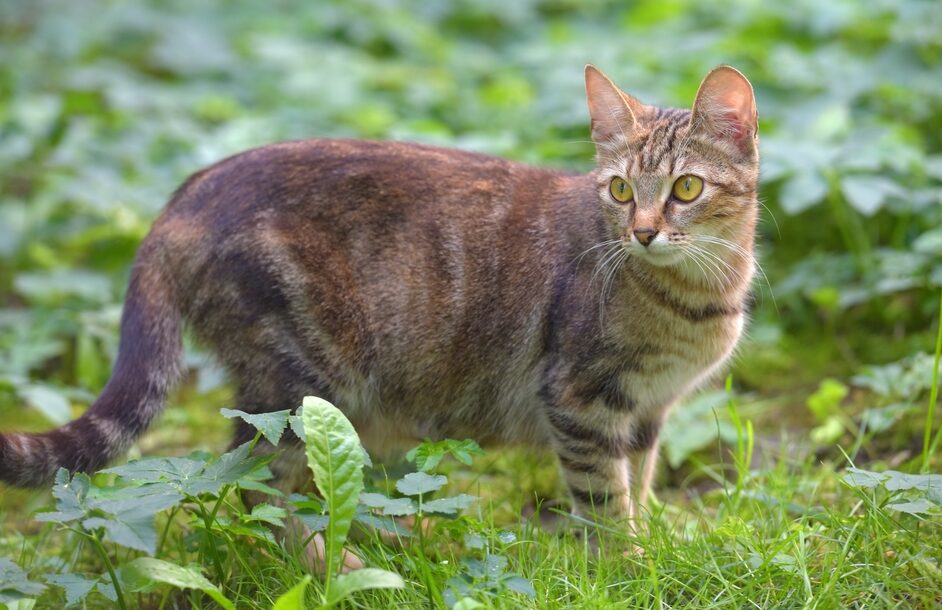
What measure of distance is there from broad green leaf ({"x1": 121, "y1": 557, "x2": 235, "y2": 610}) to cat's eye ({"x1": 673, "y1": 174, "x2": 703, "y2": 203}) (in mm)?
1835

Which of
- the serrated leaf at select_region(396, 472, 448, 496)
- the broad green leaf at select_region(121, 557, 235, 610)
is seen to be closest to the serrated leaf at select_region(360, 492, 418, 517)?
the serrated leaf at select_region(396, 472, 448, 496)

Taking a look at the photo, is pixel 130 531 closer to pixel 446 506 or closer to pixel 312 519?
pixel 312 519

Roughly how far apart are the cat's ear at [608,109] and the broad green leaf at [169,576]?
6.33 feet

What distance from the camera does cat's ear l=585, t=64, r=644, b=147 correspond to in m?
3.45

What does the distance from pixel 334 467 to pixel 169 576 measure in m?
0.51

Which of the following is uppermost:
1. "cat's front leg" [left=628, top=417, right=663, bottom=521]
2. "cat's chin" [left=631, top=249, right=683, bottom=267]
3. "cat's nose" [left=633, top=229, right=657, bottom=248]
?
"cat's nose" [left=633, top=229, right=657, bottom=248]

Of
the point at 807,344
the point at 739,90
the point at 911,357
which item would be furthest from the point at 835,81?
the point at 739,90

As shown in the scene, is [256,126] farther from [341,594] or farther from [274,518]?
[341,594]

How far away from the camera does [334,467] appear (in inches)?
108

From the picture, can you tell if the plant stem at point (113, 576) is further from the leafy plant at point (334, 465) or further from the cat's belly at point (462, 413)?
the cat's belly at point (462, 413)

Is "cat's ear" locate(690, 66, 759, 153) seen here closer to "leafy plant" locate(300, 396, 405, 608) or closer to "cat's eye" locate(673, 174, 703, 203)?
"cat's eye" locate(673, 174, 703, 203)

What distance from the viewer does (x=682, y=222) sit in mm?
3232

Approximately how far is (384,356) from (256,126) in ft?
7.70

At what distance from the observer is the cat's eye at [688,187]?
3.25 metres
